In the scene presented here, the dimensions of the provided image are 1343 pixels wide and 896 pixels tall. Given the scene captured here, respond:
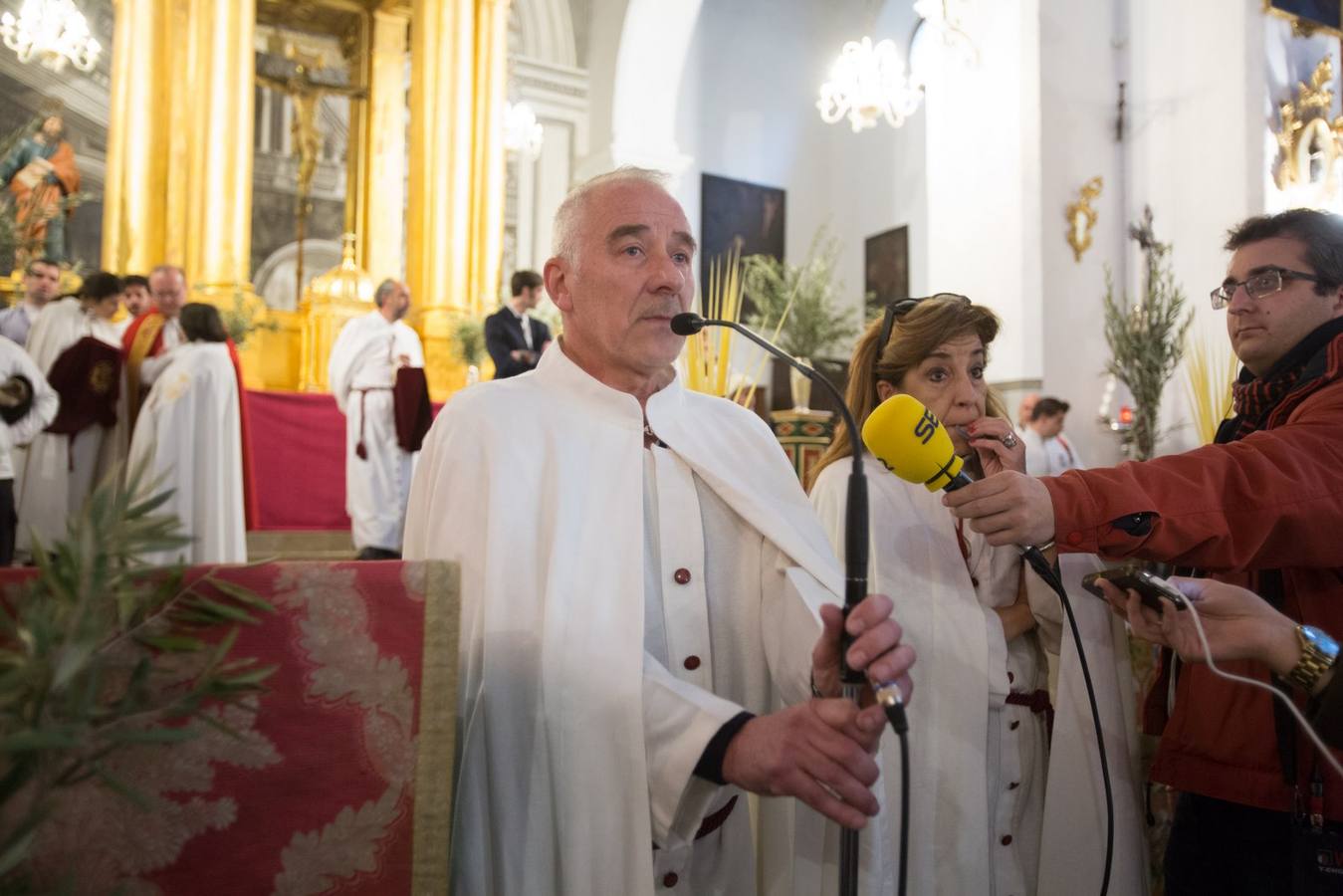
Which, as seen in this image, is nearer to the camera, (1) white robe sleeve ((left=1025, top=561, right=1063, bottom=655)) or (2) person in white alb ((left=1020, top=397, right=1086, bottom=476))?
(1) white robe sleeve ((left=1025, top=561, right=1063, bottom=655))

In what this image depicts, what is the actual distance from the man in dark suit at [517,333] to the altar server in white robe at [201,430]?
2.04 metres

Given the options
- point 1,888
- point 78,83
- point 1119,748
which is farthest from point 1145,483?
point 78,83

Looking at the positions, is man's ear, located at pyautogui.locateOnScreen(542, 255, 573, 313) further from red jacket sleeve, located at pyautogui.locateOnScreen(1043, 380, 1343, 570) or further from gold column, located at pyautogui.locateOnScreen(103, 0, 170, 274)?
gold column, located at pyautogui.locateOnScreen(103, 0, 170, 274)

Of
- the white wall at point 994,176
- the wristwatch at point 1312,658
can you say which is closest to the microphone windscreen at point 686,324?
the wristwatch at point 1312,658

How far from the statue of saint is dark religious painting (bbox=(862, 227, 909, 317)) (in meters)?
9.51

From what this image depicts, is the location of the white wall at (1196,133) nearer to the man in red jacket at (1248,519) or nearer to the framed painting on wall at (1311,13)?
the framed painting on wall at (1311,13)

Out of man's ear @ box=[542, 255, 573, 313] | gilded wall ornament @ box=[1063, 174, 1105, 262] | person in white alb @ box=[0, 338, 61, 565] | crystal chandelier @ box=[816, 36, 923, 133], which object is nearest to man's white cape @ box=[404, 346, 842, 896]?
man's ear @ box=[542, 255, 573, 313]

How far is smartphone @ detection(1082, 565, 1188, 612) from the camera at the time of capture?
1499 mm

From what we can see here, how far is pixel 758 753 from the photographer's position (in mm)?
1370

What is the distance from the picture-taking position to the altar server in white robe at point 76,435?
5.97 meters

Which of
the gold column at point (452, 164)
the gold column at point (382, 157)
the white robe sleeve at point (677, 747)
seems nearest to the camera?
the white robe sleeve at point (677, 747)

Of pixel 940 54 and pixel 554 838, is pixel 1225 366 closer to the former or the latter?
pixel 940 54

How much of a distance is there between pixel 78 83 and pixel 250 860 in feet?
39.6

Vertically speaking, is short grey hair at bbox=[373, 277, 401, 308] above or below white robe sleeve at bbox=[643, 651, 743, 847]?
above
